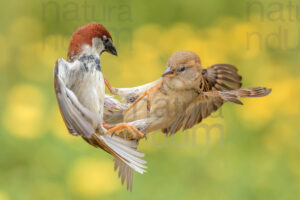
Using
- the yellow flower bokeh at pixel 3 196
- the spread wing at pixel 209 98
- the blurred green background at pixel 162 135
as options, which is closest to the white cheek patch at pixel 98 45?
the spread wing at pixel 209 98

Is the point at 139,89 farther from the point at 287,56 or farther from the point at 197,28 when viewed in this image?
the point at 287,56

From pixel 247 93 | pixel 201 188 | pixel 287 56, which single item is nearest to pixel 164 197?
pixel 201 188

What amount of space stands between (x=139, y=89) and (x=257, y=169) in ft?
6.50

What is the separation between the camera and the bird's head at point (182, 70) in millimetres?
1194

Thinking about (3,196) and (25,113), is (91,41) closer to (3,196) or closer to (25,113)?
(3,196)

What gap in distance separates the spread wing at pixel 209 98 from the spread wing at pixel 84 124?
0.72ft

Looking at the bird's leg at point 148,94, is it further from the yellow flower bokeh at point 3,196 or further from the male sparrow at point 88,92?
the yellow flower bokeh at point 3,196

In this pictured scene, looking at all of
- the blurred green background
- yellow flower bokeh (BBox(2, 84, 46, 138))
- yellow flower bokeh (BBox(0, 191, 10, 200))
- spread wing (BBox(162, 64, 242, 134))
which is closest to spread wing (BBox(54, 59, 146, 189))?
spread wing (BBox(162, 64, 242, 134))

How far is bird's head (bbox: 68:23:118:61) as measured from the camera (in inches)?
45.8

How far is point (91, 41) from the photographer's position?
1169 mm

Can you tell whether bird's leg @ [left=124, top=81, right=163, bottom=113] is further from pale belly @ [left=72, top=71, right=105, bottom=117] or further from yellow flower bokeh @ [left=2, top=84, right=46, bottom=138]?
yellow flower bokeh @ [left=2, top=84, right=46, bottom=138]

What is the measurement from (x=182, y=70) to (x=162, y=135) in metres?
1.39

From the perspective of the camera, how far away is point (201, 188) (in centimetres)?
292

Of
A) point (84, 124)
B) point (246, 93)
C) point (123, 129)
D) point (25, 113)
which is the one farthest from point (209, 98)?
point (25, 113)
